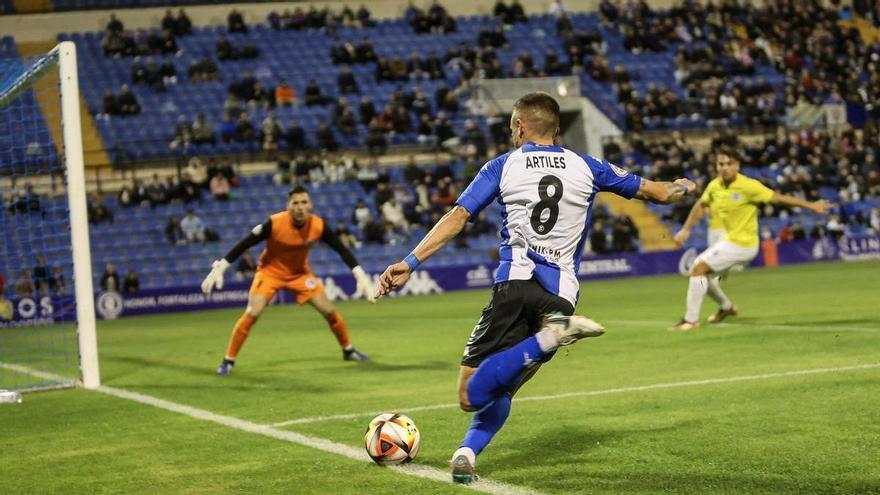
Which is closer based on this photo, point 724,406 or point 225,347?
point 724,406

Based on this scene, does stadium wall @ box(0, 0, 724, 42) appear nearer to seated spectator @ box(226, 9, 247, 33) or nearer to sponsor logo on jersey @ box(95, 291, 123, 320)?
seated spectator @ box(226, 9, 247, 33)

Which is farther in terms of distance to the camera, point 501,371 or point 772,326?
point 772,326

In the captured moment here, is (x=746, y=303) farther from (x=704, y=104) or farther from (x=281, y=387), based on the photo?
(x=704, y=104)

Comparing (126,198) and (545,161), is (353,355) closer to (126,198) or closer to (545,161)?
(545,161)

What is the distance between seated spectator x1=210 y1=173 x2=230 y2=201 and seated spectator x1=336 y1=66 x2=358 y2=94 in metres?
6.74

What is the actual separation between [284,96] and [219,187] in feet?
17.6

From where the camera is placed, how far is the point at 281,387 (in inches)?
497

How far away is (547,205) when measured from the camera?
696cm

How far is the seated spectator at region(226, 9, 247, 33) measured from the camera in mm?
40500

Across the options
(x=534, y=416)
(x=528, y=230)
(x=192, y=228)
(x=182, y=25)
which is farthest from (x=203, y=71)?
(x=528, y=230)

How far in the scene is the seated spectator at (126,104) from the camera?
118 feet

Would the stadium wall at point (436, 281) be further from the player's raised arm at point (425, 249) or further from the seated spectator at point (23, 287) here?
the player's raised arm at point (425, 249)

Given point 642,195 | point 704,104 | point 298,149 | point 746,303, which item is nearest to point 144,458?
point 642,195

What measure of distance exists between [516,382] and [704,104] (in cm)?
3682
